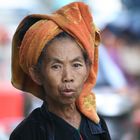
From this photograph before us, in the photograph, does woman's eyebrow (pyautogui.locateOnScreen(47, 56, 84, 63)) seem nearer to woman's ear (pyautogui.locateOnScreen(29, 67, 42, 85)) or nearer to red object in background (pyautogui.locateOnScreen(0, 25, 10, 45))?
woman's ear (pyautogui.locateOnScreen(29, 67, 42, 85))

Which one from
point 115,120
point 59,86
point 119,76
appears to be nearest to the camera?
point 59,86

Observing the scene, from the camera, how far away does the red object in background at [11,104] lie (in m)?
6.58

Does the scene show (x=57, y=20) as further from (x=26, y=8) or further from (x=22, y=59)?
(x=26, y=8)

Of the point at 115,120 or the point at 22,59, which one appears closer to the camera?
the point at 22,59

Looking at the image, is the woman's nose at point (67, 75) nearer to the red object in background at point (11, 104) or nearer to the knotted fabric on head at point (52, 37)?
the knotted fabric on head at point (52, 37)

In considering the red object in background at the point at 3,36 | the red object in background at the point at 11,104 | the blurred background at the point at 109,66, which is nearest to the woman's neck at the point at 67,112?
the blurred background at the point at 109,66

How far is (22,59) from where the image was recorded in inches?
89.2

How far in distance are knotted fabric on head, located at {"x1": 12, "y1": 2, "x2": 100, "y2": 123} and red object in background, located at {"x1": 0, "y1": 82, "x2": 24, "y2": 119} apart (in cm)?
423

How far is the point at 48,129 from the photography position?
7.30ft

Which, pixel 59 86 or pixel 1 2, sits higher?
pixel 1 2

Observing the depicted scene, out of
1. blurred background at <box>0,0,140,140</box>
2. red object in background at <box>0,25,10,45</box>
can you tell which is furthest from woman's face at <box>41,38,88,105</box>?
red object in background at <box>0,25,10,45</box>

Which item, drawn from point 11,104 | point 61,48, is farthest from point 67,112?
point 11,104

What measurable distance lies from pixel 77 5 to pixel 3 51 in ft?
15.8

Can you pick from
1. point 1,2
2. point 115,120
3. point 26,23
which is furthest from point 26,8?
point 26,23
